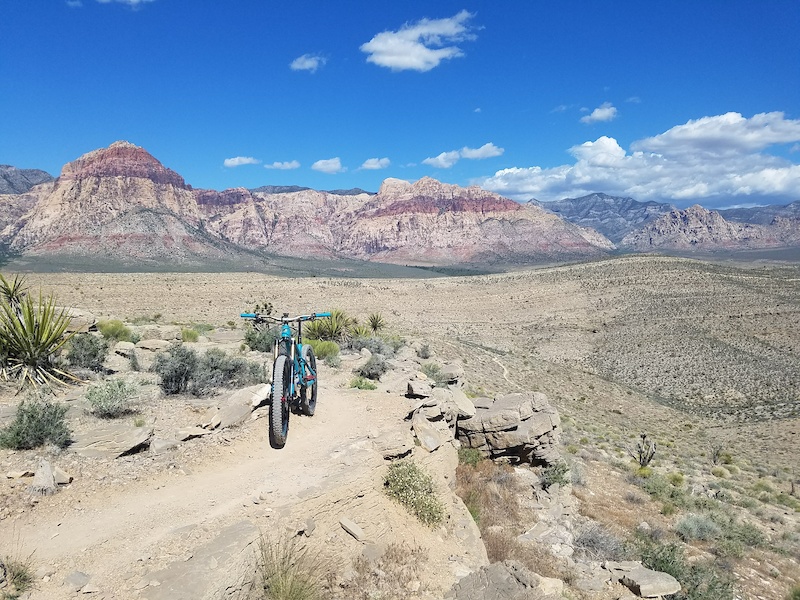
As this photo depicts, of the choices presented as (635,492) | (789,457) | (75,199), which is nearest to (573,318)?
(789,457)

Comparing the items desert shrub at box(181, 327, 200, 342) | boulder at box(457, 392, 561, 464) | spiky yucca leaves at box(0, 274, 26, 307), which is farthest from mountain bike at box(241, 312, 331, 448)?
desert shrub at box(181, 327, 200, 342)

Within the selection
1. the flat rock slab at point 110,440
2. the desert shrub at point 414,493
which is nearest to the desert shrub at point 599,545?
the desert shrub at point 414,493

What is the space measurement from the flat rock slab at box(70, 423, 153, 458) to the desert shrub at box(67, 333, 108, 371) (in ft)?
15.2

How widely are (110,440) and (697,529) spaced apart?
412 inches

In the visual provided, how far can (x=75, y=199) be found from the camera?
167 m

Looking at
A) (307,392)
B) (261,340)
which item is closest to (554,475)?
(307,392)

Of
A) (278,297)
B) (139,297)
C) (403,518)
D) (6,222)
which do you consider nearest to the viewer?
(403,518)

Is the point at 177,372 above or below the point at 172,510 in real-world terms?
above

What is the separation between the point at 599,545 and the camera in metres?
7.98

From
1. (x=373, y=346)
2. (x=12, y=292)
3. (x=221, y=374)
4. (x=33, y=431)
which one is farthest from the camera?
(x=373, y=346)

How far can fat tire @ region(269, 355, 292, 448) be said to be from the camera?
267 inches

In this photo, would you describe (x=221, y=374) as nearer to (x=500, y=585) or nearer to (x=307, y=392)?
(x=307, y=392)

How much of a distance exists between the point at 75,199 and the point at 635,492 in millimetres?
195687

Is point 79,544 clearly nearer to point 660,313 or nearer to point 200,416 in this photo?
point 200,416
